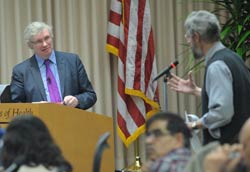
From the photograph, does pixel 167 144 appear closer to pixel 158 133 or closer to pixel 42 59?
pixel 158 133

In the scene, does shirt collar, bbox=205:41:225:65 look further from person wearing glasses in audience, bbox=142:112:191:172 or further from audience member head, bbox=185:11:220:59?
person wearing glasses in audience, bbox=142:112:191:172

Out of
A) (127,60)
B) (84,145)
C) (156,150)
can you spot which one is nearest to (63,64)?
(84,145)

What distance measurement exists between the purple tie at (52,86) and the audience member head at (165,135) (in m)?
2.38

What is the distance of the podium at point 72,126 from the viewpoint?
500cm

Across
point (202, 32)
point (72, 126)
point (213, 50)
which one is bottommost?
point (72, 126)

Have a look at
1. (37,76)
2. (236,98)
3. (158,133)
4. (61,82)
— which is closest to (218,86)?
(236,98)

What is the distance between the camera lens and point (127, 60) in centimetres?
752

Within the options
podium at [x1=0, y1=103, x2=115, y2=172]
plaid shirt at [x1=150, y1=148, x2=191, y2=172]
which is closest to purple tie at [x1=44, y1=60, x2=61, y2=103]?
podium at [x1=0, y1=103, x2=115, y2=172]

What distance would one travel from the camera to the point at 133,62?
296 inches

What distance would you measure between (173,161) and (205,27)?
1361 mm

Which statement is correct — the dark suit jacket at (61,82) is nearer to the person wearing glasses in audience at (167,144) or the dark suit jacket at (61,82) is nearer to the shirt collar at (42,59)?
the shirt collar at (42,59)

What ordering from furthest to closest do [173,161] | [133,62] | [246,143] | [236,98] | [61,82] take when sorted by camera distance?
[133,62] < [61,82] < [236,98] < [173,161] < [246,143]

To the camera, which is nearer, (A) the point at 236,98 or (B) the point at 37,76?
(A) the point at 236,98

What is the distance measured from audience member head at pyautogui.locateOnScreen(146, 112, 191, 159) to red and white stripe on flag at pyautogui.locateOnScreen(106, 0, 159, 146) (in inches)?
153
